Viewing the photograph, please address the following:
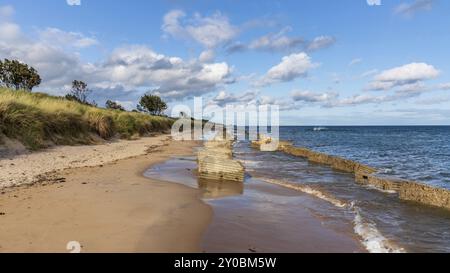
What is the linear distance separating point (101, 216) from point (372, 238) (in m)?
6.05

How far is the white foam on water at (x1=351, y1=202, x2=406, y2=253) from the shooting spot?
751 cm

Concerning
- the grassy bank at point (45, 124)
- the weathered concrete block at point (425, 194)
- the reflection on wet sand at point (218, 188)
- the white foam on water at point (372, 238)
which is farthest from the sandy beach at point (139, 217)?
the weathered concrete block at point (425, 194)

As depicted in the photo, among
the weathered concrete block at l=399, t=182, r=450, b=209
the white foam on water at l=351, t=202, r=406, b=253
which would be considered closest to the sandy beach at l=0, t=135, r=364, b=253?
the white foam on water at l=351, t=202, r=406, b=253

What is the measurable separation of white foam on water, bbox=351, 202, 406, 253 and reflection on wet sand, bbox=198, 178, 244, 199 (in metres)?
4.26

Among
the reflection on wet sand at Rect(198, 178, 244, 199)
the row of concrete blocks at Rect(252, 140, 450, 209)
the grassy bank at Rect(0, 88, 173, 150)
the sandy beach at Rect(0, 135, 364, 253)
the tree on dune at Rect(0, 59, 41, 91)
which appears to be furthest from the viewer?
the tree on dune at Rect(0, 59, 41, 91)

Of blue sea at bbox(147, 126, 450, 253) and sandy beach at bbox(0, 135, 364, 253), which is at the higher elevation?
sandy beach at bbox(0, 135, 364, 253)

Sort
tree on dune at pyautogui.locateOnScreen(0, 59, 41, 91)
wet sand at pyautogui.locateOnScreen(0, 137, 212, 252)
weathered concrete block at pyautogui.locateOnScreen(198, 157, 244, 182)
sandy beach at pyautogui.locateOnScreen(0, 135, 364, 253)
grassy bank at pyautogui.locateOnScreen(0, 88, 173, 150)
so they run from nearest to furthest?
wet sand at pyautogui.locateOnScreen(0, 137, 212, 252), sandy beach at pyautogui.locateOnScreen(0, 135, 364, 253), weathered concrete block at pyautogui.locateOnScreen(198, 157, 244, 182), grassy bank at pyautogui.locateOnScreen(0, 88, 173, 150), tree on dune at pyautogui.locateOnScreen(0, 59, 41, 91)

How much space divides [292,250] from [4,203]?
21.2 ft

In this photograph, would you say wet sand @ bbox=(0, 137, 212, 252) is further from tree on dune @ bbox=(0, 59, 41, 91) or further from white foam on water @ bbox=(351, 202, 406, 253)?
tree on dune @ bbox=(0, 59, 41, 91)
